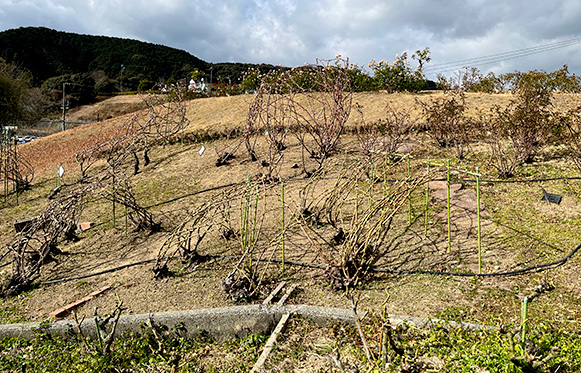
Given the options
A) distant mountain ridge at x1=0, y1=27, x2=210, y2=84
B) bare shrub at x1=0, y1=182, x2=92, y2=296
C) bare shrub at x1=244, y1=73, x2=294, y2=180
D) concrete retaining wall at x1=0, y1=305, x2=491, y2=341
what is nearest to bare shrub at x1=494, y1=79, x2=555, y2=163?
bare shrub at x1=244, y1=73, x2=294, y2=180

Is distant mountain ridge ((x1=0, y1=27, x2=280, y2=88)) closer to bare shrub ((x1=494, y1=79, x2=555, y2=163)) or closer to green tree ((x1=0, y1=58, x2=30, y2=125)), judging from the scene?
green tree ((x1=0, y1=58, x2=30, y2=125))

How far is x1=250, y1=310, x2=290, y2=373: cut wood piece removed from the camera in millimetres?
2808

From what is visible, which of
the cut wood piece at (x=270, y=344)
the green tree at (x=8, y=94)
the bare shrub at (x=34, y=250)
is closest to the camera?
the cut wood piece at (x=270, y=344)

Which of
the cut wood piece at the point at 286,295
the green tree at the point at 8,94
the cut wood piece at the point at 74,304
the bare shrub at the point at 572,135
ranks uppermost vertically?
the green tree at the point at 8,94

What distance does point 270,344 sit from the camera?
3.00 metres

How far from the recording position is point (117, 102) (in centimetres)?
3192

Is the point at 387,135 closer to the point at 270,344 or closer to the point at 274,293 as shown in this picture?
the point at 274,293

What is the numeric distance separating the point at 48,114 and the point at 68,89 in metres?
2.58

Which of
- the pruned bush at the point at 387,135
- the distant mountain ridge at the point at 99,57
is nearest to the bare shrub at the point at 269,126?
the pruned bush at the point at 387,135

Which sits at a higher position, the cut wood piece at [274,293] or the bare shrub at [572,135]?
the bare shrub at [572,135]

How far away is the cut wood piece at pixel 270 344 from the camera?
281 centimetres

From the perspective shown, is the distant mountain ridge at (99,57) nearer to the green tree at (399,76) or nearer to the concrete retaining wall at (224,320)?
the green tree at (399,76)

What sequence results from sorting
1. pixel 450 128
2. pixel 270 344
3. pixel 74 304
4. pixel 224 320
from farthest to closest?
1. pixel 450 128
2. pixel 74 304
3. pixel 224 320
4. pixel 270 344

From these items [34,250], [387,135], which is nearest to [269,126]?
[387,135]
